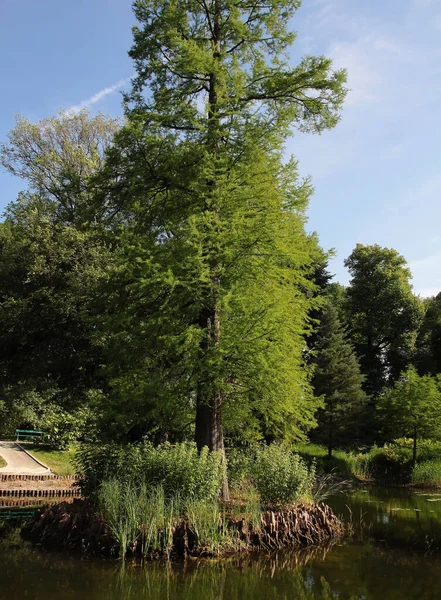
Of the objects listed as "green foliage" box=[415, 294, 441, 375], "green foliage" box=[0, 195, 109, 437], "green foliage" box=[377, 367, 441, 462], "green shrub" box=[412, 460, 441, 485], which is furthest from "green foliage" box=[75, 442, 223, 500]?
"green foliage" box=[415, 294, 441, 375]

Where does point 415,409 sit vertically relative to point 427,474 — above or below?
above

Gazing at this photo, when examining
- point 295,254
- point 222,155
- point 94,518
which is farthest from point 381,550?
point 222,155

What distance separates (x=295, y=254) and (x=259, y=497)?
4414 millimetres

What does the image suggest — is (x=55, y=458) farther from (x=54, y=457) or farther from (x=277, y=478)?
(x=277, y=478)

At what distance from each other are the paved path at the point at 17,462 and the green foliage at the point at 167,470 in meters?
7.08

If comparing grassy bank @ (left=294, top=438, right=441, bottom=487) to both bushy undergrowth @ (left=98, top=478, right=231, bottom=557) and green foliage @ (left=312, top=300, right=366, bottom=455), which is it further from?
bushy undergrowth @ (left=98, top=478, right=231, bottom=557)

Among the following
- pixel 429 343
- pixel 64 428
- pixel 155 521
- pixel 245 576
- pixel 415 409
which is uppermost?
pixel 429 343

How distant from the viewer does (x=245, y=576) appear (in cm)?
633

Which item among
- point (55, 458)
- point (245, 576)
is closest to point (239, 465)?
point (245, 576)

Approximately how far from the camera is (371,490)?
1752 centimetres

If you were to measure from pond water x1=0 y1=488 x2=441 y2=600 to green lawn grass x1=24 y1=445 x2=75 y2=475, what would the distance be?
8360 mm

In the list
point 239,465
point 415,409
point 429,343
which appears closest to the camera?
point 239,465

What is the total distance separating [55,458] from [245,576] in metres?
13.4

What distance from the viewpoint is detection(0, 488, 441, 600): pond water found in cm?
564
